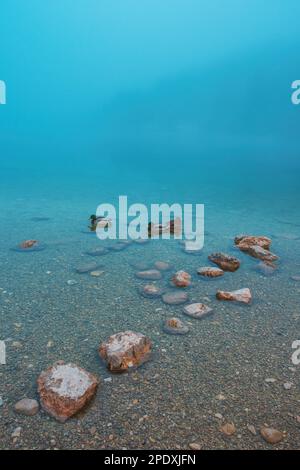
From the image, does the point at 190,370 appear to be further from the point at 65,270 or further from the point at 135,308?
the point at 65,270

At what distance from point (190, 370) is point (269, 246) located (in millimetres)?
6053

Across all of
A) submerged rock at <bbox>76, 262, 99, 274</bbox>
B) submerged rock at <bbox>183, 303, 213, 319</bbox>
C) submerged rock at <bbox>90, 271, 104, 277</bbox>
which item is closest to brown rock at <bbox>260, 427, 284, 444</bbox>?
submerged rock at <bbox>183, 303, 213, 319</bbox>

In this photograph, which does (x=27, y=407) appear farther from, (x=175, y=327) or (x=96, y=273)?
(x=96, y=273)

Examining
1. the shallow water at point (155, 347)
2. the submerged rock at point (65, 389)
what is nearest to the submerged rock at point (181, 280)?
the shallow water at point (155, 347)

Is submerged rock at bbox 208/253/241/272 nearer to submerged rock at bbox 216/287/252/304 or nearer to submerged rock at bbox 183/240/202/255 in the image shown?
submerged rock at bbox 183/240/202/255

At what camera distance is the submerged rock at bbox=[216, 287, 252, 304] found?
6.02 m

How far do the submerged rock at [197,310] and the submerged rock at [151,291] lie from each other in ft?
2.47

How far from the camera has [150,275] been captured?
7234 millimetres

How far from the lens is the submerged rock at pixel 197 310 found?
552 centimetres

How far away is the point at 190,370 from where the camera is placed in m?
4.26

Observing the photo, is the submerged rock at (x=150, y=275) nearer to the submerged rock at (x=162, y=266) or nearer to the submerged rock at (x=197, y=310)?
the submerged rock at (x=162, y=266)

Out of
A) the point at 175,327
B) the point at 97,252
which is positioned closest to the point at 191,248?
the point at 97,252

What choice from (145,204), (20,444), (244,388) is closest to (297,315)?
(244,388)

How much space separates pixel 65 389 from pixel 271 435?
2.18 metres
